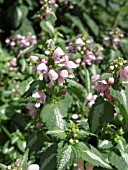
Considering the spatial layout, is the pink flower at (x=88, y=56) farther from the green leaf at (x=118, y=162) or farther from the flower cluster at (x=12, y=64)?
the flower cluster at (x=12, y=64)

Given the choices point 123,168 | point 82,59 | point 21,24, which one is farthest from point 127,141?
point 21,24

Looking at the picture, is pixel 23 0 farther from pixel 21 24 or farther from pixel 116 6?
pixel 116 6

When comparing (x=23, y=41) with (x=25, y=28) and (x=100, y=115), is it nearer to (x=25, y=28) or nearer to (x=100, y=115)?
(x=25, y=28)

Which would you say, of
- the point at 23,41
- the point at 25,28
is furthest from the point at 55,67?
the point at 25,28

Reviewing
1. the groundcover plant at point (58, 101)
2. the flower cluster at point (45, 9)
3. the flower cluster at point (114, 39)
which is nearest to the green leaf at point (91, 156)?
the groundcover plant at point (58, 101)

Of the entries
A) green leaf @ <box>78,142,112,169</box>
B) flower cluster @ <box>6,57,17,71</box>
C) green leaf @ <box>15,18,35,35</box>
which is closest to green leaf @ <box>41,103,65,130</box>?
green leaf @ <box>78,142,112,169</box>

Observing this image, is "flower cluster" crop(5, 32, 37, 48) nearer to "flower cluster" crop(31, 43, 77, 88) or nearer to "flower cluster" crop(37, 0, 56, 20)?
"flower cluster" crop(37, 0, 56, 20)
